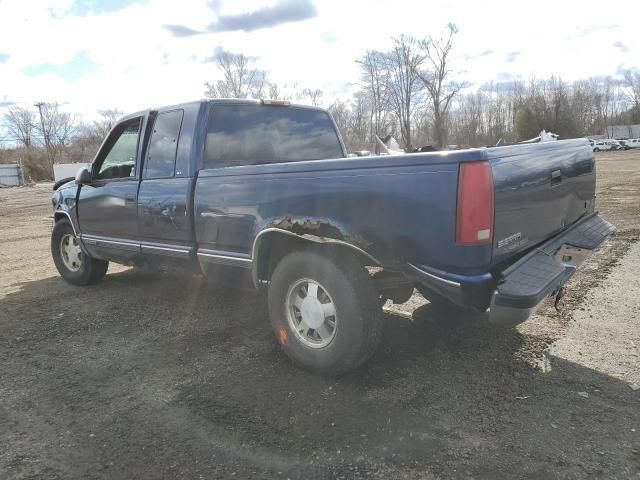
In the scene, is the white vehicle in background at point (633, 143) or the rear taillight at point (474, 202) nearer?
the rear taillight at point (474, 202)

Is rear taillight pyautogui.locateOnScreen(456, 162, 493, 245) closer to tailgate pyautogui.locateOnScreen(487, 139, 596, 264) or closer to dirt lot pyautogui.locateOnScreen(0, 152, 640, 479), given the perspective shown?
tailgate pyautogui.locateOnScreen(487, 139, 596, 264)

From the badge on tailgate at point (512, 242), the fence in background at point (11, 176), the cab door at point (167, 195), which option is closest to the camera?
the badge on tailgate at point (512, 242)

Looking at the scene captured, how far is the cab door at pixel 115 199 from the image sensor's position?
5.15 m

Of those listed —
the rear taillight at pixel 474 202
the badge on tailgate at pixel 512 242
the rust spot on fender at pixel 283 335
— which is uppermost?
the rear taillight at pixel 474 202

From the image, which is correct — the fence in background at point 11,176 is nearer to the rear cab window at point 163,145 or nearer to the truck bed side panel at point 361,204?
the rear cab window at point 163,145

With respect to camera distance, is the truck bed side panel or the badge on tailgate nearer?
the truck bed side panel

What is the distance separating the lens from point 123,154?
5.52 meters

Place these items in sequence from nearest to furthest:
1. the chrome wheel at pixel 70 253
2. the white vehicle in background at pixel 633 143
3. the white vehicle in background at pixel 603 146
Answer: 1. the chrome wheel at pixel 70 253
2. the white vehicle in background at pixel 603 146
3. the white vehicle in background at pixel 633 143

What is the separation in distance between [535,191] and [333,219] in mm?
1350

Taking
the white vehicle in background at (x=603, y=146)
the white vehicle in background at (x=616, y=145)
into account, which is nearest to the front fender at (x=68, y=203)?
the white vehicle in background at (x=603, y=146)

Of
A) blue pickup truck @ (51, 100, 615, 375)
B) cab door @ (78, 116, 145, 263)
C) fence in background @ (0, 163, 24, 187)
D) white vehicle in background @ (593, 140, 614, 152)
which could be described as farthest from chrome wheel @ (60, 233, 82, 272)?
white vehicle in background @ (593, 140, 614, 152)

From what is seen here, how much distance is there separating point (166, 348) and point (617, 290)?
4.49 m

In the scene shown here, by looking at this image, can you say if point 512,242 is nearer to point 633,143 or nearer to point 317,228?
point 317,228

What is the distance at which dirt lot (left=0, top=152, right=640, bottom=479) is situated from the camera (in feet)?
8.78
